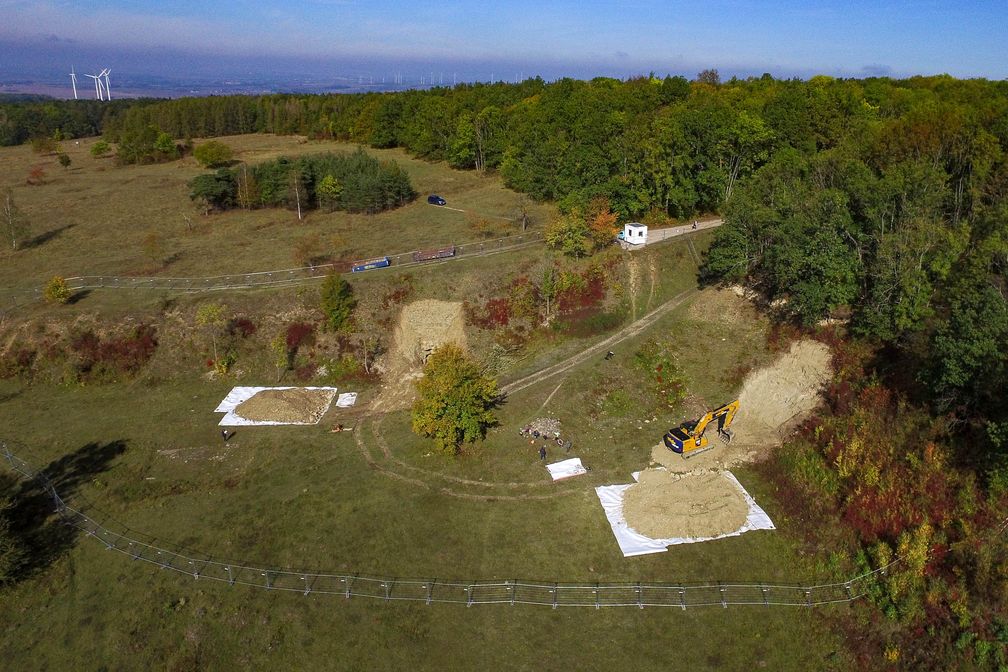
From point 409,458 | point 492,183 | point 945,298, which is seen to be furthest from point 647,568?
point 492,183

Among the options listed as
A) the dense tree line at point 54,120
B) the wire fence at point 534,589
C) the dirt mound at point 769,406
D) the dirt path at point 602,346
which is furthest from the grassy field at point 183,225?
the dense tree line at point 54,120

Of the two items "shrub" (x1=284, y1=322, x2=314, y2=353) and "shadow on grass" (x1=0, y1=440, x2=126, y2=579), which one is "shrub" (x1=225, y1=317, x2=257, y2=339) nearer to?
"shrub" (x1=284, y1=322, x2=314, y2=353)

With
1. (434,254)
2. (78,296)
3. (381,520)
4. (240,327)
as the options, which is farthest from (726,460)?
(78,296)

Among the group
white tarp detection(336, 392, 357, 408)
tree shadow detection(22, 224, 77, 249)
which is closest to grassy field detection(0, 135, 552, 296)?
tree shadow detection(22, 224, 77, 249)

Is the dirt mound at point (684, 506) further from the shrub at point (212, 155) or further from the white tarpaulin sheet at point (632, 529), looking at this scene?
the shrub at point (212, 155)

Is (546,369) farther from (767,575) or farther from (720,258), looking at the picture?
(767,575)

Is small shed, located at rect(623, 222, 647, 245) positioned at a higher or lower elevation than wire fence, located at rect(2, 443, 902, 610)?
higher
